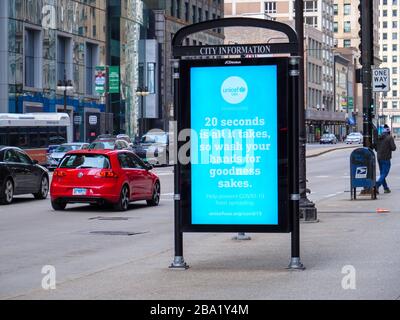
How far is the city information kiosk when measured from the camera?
11.1 metres

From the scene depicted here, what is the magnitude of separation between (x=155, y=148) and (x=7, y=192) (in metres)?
27.5

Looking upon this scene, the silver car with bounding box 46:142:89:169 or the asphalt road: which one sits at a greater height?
the silver car with bounding box 46:142:89:169

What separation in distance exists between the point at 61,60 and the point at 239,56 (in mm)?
63309

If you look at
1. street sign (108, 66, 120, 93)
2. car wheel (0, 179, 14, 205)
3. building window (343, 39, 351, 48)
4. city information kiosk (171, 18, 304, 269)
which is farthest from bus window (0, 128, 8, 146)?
building window (343, 39, 351, 48)

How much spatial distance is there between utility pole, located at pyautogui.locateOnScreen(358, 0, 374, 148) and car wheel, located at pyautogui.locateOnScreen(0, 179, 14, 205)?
9779 mm

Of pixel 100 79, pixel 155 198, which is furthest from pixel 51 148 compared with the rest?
pixel 155 198

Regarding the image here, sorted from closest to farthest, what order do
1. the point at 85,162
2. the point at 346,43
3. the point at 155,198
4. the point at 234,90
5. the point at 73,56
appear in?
the point at 234,90
the point at 85,162
the point at 155,198
the point at 73,56
the point at 346,43

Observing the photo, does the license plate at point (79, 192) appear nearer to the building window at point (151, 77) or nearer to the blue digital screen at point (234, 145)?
the blue digital screen at point (234, 145)

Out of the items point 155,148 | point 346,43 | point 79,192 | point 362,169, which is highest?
point 346,43

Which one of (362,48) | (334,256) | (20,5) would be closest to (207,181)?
(334,256)

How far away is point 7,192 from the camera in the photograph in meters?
24.0

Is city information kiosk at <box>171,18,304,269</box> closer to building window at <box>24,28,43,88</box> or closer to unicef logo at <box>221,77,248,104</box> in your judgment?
unicef logo at <box>221,77,248,104</box>

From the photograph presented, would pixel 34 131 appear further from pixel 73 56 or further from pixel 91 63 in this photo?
pixel 91 63
